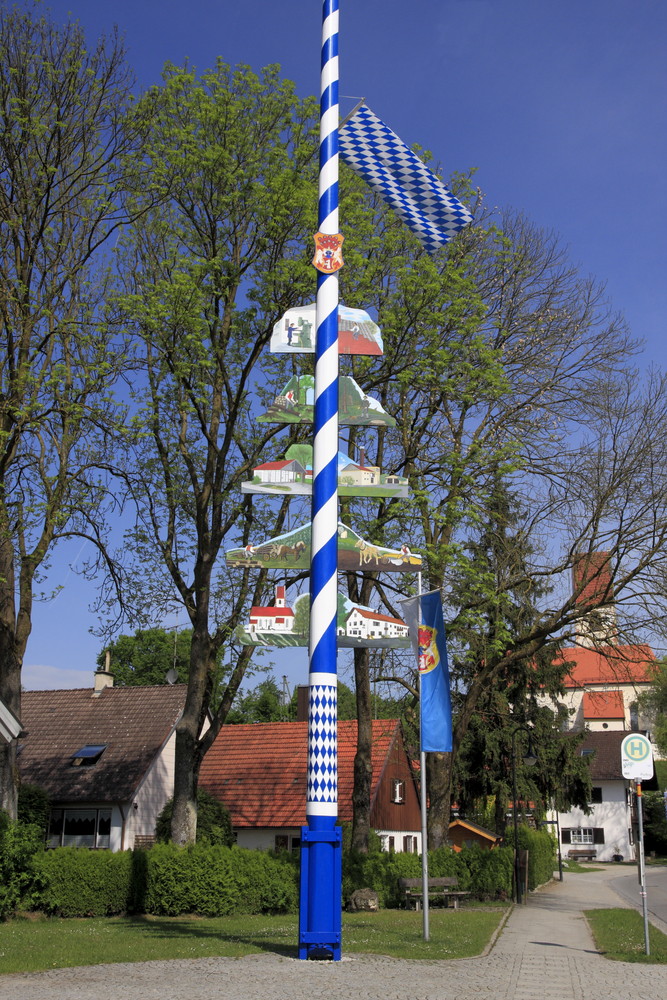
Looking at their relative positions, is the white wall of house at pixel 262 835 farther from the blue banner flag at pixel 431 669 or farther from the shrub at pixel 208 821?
the blue banner flag at pixel 431 669

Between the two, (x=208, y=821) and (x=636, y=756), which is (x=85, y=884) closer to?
(x=208, y=821)

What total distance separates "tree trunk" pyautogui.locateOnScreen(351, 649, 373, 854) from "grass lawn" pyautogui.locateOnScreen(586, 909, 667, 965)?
570cm

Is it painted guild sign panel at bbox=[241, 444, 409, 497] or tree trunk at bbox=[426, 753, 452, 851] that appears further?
tree trunk at bbox=[426, 753, 452, 851]

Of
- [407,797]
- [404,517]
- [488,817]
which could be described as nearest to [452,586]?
[404,517]

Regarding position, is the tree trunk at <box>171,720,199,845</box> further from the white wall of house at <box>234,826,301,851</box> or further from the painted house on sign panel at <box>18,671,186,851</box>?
the white wall of house at <box>234,826,301,851</box>

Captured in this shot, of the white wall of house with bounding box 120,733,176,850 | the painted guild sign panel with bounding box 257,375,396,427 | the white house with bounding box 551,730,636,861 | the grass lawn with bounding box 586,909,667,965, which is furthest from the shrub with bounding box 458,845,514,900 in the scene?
the white house with bounding box 551,730,636,861

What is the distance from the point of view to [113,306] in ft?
66.8

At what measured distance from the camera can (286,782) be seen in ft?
126

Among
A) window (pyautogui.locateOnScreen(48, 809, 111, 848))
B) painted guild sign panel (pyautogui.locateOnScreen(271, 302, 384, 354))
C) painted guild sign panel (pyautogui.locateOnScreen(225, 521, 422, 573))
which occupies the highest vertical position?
painted guild sign panel (pyautogui.locateOnScreen(271, 302, 384, 354))

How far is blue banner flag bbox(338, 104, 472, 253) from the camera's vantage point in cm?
1387

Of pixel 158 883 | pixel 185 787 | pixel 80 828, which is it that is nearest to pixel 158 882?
pixel 158 883

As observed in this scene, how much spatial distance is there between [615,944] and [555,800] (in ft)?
95.4

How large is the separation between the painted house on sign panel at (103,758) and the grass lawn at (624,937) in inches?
687

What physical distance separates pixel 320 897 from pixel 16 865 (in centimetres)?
1108
